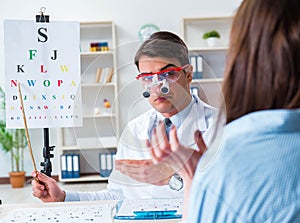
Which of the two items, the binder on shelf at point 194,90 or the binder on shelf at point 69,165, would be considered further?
the binder on shelf at point 69,165

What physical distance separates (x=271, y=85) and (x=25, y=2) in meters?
5.31

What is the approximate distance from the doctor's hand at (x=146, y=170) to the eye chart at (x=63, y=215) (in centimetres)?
22

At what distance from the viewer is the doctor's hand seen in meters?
1.00

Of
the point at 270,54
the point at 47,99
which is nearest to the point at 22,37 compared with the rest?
the point at 47,99

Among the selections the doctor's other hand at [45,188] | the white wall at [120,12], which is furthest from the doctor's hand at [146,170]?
the white wall at [120,12]

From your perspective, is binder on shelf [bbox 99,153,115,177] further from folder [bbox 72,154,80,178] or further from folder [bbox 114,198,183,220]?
folder [bbox 72,154,80,178]

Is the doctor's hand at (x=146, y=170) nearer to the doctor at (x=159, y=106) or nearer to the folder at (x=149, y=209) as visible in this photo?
the doctor at (x=159, y=106)

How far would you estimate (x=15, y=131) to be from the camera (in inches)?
219

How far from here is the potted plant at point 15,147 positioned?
545cm

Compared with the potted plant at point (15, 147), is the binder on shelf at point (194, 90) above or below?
above

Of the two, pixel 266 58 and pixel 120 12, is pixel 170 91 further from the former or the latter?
pixel 120 12

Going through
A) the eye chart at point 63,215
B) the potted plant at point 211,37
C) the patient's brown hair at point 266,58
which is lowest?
the potted plant at point 211,37

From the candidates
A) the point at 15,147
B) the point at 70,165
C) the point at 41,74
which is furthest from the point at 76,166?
the point at 41,74


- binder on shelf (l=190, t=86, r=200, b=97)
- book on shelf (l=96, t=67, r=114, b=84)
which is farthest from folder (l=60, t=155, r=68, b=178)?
binder on shelf (l=190, t=86, r=200, b=97)
